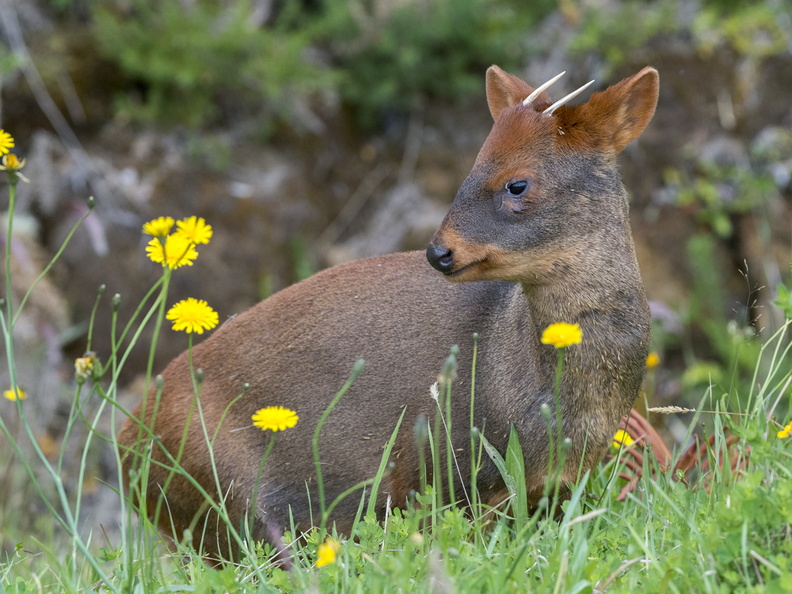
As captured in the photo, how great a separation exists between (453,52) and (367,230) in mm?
1517

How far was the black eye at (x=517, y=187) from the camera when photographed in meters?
3.34

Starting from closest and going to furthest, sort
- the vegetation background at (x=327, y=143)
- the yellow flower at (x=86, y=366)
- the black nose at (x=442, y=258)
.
A: the yellow flower at (x=86, y=366) → the black nose at (x=442, y=258) → the vegetation background at (x=327, y=143)

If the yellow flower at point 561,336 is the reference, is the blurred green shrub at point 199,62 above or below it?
above

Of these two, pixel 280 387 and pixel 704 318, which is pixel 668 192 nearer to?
pixel 704 318

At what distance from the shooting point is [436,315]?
3.75 m

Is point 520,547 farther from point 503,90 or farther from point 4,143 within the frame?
point 503,90

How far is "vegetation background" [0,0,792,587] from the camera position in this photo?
6.45 m

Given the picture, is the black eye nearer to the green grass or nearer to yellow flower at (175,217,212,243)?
the green grass

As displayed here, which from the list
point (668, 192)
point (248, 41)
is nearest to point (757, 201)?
point (668, 192)

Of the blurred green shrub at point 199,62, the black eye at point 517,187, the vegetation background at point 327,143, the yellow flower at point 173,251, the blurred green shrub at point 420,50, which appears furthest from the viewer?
the blurred green shrub at point 420,50

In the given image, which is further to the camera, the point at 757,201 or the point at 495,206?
the point at 757,201

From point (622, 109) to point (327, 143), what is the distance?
4.28m

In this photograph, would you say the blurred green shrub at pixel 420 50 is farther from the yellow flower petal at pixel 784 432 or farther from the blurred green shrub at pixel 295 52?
the yellow flower petal at pixel 784 432

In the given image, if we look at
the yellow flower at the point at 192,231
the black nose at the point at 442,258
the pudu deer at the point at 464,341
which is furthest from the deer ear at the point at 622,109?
the yellow flower at the point at 192,231
